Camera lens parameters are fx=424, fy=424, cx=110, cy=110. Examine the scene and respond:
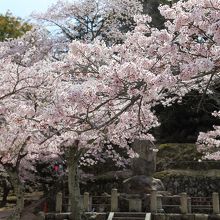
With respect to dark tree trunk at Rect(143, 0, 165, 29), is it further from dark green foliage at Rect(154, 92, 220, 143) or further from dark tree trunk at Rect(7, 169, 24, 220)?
dark tree trunk at Rect(7, 169, 24, 220)

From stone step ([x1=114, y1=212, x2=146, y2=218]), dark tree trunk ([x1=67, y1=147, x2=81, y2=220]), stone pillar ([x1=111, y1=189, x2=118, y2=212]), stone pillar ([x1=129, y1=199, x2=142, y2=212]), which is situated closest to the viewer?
dark tree trunk ([x1=67, y1=147, x2=81, y2=220])

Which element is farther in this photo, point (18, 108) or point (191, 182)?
point (191, 182)

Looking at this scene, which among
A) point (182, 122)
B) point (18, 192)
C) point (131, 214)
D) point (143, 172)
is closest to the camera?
point (18, 192)

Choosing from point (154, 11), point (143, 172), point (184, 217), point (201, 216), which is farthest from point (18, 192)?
point (154, 11)

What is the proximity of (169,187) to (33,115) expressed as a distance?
1129cm

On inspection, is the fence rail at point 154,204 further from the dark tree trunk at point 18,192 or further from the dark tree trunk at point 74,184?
the dark tree trunk at point 18,192

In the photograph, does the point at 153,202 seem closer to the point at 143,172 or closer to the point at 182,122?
the point at 143,172

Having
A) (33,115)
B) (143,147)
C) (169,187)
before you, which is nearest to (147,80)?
(33,115)

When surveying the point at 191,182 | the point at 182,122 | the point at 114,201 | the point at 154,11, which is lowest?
the point at 114,201

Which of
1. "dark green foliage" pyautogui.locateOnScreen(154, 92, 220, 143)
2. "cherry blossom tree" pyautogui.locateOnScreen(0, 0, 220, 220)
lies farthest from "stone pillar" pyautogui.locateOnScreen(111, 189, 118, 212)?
"dark green foliage" pyautogui.locateOnScreen(154, 92, 220, 143)

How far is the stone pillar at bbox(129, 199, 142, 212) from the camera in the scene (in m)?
14.2

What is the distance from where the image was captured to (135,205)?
1426 cm

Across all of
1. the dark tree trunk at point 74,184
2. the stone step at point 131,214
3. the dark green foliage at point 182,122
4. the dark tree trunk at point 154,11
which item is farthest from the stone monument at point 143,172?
the dark tree trunk at point 154,11

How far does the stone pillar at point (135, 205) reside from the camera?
14.2 metres
